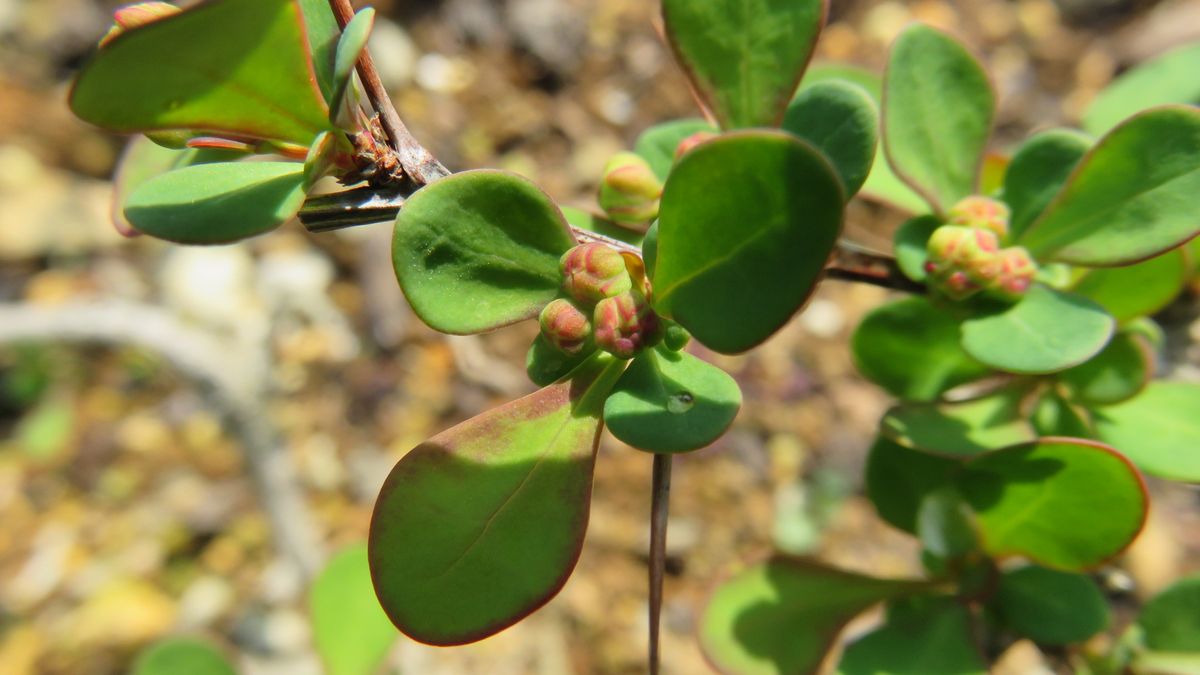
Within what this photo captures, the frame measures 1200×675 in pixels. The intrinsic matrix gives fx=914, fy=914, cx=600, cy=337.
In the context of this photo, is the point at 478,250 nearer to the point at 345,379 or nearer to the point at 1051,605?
the point at 1051,605

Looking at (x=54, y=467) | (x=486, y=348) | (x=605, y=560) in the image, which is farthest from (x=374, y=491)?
(x=54, y=467)

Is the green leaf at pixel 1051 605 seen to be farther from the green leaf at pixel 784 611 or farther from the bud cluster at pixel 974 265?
the bud cluster at pixel 974 265

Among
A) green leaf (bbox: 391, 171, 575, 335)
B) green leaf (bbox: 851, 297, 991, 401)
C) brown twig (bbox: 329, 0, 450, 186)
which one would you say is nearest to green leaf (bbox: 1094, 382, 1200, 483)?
green leaf (bbox: 851, 297, 991, 401)

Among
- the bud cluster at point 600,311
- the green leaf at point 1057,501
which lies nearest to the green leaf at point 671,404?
the bud cluster at point 600,311

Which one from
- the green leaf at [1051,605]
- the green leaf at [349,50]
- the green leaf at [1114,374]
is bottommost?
the green leaf at [1051,605]

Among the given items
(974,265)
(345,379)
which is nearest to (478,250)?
(974,265)

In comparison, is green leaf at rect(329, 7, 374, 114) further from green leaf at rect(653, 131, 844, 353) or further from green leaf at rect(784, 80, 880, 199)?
green leaf at rect(784, 80, 880, 199)
